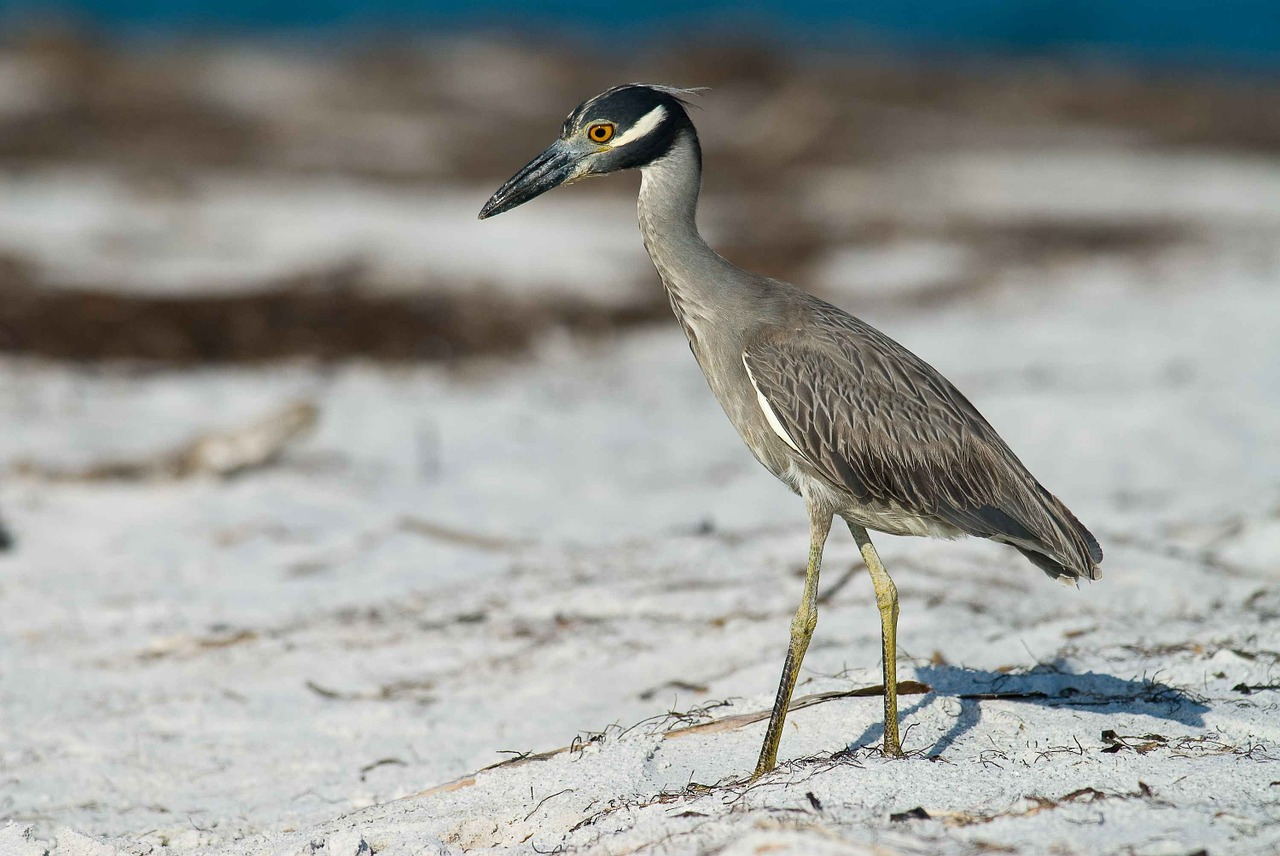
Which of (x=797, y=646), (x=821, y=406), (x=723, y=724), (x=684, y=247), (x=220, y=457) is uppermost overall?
(x=684, y=247)

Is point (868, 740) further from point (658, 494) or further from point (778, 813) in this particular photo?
point (658, 494)

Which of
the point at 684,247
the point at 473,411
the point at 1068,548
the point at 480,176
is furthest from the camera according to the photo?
the point at 480,176

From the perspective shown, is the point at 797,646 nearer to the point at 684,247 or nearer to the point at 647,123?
the point at 684,247

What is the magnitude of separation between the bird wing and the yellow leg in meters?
0.20

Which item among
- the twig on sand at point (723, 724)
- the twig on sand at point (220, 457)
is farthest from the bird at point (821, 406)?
the twig on sand at point (220, 457)

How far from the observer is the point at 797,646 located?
162 inches

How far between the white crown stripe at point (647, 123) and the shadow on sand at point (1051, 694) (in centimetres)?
201

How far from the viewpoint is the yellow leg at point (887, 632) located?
4023 millimetres

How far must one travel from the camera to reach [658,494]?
8031mm

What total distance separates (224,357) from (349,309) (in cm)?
132

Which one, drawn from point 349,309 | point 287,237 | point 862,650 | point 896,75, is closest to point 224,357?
point 349,309

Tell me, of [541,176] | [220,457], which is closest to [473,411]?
[220,457]

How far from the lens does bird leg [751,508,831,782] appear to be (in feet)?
13.1

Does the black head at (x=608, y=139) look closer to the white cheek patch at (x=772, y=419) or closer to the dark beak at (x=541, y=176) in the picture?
the dark beak at (x=541, y=176)
